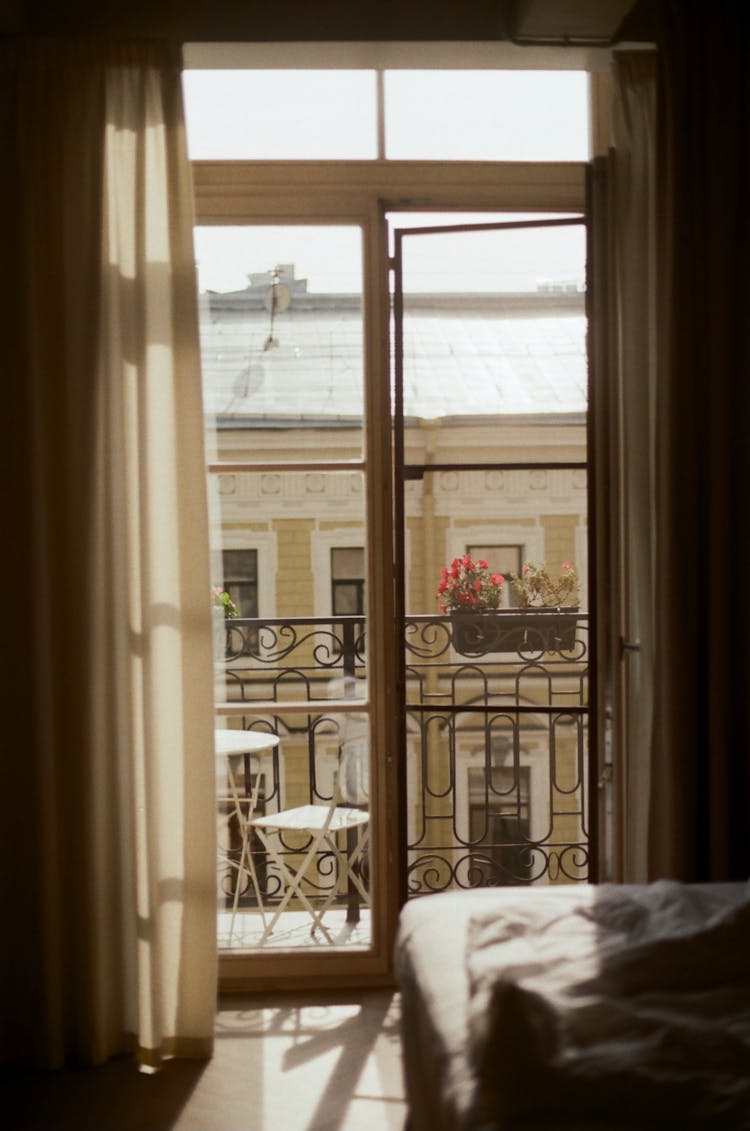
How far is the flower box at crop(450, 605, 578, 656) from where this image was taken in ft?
13.2

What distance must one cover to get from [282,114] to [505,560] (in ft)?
5.59

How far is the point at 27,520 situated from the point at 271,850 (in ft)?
5.48

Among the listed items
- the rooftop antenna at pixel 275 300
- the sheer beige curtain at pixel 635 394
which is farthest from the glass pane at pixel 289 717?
the sheer beige curtain at pixel 635 394

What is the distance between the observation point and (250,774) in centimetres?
426

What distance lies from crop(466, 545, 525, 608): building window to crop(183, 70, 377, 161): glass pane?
142cm

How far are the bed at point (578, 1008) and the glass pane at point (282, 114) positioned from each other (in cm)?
252

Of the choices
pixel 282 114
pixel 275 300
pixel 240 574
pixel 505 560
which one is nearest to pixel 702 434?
pixel 505 560

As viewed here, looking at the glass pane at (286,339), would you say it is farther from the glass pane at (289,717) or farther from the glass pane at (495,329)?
→ the glass pane at (495,329)

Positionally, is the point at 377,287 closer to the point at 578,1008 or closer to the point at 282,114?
the point at 282,114

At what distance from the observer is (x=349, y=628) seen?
4.05m

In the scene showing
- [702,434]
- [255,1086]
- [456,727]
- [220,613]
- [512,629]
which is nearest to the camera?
[255,1086]

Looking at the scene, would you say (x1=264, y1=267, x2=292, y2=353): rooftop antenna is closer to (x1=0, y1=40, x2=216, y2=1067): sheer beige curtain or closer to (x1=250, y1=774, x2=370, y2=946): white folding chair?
(x1=0, y1=40, x2=216, y2=1067): sheer beige curtain

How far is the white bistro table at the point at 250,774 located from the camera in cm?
392

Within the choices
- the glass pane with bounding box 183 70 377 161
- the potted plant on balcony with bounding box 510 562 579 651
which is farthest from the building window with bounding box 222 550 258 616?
the glass pane with bounding box 183 70 377 161
